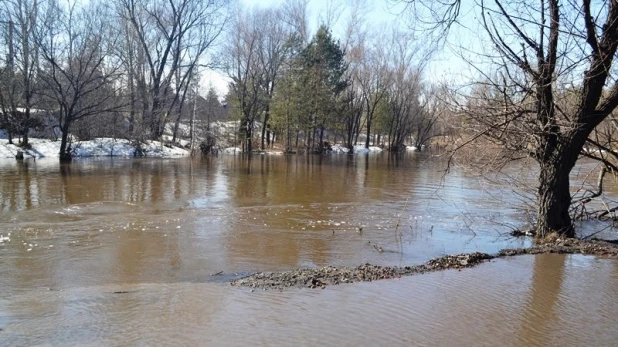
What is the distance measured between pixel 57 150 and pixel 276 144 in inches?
1106

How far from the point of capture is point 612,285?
5.59 metres

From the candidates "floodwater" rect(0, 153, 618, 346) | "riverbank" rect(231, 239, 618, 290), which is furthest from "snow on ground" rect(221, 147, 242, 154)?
"riverbank" rect(231, 239, 618, 290)

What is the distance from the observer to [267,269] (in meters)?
7.17

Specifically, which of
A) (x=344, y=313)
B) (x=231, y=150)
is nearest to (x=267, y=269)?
(x=344, y=313)

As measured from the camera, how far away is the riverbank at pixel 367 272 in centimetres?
571

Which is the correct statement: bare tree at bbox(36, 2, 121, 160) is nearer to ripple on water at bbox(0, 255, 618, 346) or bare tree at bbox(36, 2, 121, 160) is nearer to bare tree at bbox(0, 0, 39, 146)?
bare tree at bbox(0, 0, 39, 146)

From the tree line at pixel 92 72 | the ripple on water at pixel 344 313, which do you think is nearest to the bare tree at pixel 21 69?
the tree line at pixel 92 72

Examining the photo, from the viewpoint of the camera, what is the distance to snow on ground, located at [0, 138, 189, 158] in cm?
2981

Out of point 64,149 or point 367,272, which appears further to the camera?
point 64,149

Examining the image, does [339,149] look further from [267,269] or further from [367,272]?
[367,272]

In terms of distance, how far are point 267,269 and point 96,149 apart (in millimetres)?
31298

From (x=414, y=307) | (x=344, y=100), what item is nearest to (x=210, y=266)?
(x=414, y=307)

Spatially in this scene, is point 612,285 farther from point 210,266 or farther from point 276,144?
point 276,144

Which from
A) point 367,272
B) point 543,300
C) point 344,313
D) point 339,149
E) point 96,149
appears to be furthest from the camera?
point 339,149
